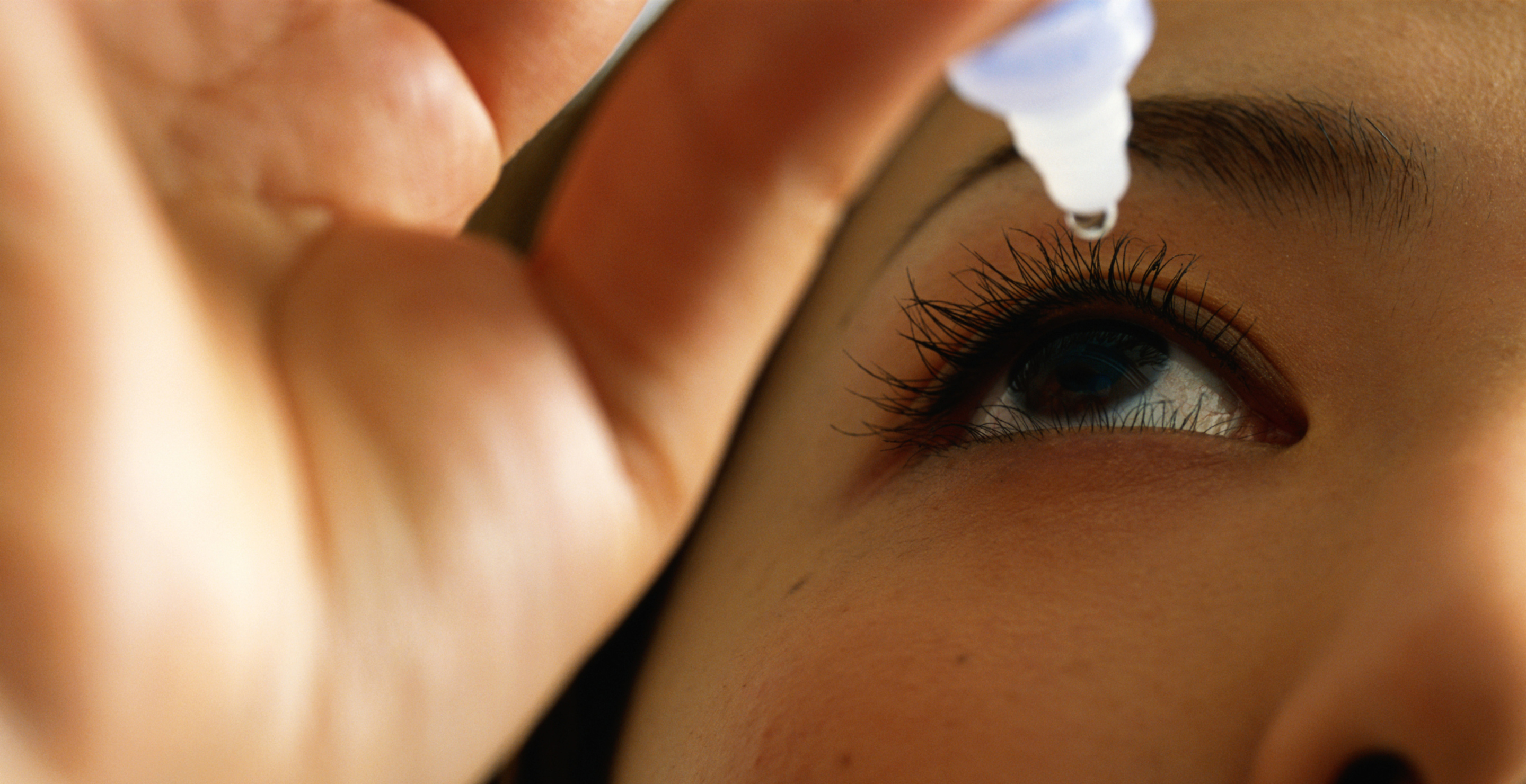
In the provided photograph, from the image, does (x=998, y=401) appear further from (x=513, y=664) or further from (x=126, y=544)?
(x=126, y=544)

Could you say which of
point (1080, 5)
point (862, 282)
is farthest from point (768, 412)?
point (1080, 5)

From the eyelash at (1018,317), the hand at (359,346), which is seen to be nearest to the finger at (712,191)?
the hand at (359,346)

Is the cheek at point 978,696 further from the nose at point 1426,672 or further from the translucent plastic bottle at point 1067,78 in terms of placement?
the translucent plastic bottle at point 1067,78

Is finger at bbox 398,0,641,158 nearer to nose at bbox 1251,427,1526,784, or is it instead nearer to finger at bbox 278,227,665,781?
finger at bbox 278,227,665,781

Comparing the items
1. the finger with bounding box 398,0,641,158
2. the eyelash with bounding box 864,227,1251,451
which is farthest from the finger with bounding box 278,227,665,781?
the eyelash with bounding box 864,227,1251,451

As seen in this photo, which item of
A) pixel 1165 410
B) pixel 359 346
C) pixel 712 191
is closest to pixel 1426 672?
pixel 1165 410
